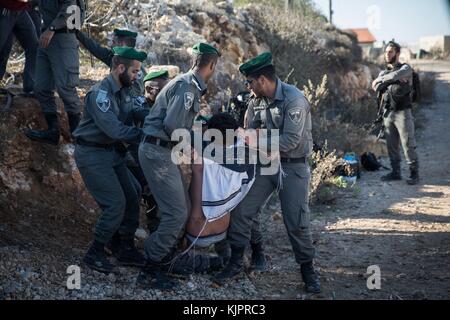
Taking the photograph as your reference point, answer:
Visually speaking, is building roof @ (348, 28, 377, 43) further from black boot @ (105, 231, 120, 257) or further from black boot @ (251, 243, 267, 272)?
black boot @ (105, 231, 120, 257)

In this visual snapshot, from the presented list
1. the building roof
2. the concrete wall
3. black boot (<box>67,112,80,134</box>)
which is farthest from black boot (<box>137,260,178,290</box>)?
the building roof

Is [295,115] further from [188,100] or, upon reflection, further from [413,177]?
[413,177]

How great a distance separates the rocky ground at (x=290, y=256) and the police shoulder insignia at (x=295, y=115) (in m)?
1.40

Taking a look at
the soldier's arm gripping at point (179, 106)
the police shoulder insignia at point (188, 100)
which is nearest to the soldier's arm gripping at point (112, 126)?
the soldier's arm gripping at point (179, 106)

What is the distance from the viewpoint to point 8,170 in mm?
5223

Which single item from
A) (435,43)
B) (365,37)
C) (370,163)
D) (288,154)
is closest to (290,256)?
(288,154)

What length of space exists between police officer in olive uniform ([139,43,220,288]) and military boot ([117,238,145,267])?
41cm

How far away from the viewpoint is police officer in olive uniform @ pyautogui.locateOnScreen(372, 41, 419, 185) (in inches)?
317

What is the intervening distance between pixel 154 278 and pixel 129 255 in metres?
0.53

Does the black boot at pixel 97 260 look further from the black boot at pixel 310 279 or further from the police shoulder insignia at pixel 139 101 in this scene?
the black boot at pixel 310 279

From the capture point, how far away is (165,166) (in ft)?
13.5
